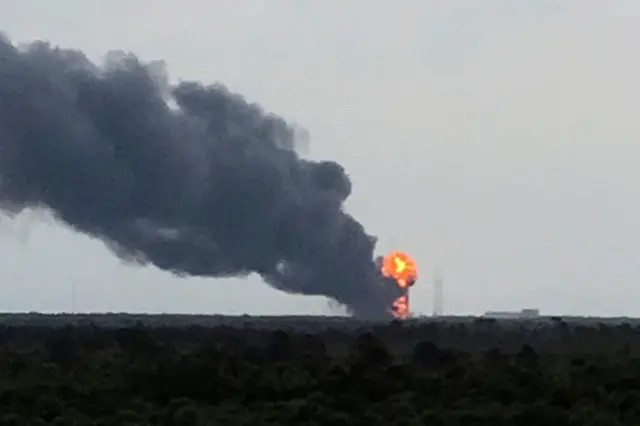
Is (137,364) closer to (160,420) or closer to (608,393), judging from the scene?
(160,420)

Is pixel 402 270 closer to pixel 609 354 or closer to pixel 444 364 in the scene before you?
pixel 609 354

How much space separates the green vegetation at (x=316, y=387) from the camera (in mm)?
33625

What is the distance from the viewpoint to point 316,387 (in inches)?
1563

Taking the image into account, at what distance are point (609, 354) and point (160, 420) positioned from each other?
2467 cm

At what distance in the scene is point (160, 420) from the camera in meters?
32.9

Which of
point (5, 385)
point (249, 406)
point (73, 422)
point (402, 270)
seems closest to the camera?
point (73, 422)

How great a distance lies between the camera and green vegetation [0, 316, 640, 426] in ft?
110

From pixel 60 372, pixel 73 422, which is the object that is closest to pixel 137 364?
pixel 60 372

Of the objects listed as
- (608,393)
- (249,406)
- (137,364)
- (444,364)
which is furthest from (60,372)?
(608,393)

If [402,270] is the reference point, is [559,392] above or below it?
below

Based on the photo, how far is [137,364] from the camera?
4544cm

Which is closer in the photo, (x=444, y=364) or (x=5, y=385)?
(x=5, y=385)

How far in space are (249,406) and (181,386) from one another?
5.01m

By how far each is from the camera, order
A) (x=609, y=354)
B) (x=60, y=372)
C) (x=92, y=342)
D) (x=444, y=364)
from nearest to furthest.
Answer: (x=60, y=372)
(x=444, y=364)
(x=609, y=354)
(x=92, y=342)
